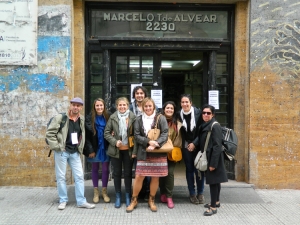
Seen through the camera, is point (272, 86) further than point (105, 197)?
Yes

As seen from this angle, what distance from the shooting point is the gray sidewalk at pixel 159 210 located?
486 cm

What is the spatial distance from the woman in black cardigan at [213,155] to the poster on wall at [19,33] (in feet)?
12.0

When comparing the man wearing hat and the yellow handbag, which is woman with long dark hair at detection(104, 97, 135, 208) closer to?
the man wearing hat

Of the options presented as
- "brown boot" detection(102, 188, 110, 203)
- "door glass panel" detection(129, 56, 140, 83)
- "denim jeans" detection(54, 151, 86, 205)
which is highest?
"door glass panel" detection(129, 56, 140, 83)

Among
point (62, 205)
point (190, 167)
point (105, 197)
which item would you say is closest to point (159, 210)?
point (190, 167)

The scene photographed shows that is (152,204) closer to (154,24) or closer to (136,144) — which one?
(136,144)

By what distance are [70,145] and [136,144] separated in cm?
110

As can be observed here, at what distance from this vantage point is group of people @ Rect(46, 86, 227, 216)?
Answer: 508cm

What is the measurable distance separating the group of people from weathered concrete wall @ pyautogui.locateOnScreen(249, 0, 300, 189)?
5.51 feet

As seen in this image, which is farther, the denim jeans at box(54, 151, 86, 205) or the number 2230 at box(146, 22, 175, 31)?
the number 2230 at box(146, 22, 175, 31)

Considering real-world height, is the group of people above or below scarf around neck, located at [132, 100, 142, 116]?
below

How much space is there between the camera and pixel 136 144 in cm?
517

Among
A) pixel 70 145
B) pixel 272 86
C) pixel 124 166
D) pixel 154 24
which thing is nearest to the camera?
pixel 70 145

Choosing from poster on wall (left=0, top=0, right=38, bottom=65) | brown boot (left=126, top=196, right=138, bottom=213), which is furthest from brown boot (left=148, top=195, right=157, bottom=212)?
poster on wall (left=0, top=0, right=38, bottom=65)
